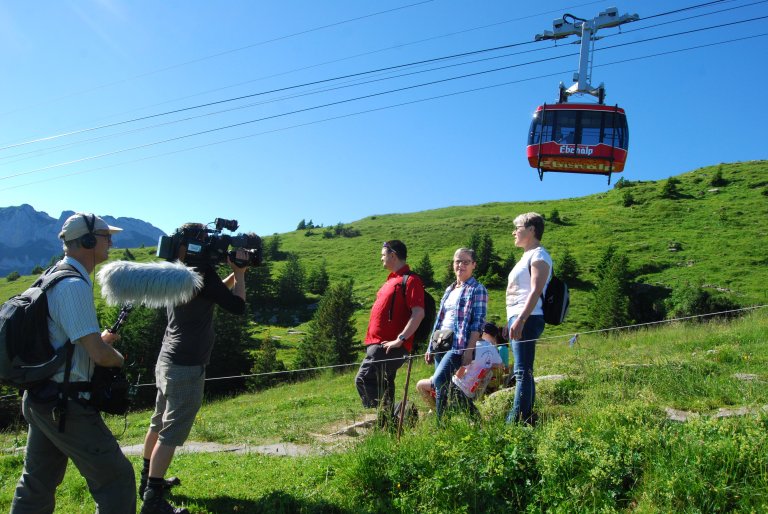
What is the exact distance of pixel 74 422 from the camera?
3377 mm

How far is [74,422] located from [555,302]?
4042 mm

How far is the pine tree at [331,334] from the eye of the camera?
41625mm

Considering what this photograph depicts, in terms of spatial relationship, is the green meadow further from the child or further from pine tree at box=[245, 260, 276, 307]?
pine tree at box=[245, 260, 276, 307]

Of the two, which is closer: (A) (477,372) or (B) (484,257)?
(A) (477,372)

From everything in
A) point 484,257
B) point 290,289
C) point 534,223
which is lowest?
point 290,289

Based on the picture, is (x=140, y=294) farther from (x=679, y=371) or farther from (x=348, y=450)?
(x=679, y=371)

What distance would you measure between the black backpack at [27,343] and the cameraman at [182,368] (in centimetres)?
107

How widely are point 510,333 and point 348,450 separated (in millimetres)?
1817

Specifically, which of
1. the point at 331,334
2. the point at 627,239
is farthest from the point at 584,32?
the point at 627,239

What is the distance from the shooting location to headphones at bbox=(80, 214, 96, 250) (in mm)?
3676

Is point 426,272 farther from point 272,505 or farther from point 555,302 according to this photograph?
point 272,505

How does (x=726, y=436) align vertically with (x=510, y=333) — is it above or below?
below

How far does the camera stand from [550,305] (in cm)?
527

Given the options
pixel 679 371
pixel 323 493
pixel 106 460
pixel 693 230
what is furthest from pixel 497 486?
pixel 693 230
